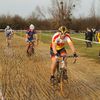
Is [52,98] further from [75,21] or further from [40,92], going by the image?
[75,21]

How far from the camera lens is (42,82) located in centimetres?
1283

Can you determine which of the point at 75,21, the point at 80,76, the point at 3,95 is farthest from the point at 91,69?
the point at 75,21

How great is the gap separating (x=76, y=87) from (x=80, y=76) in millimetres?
2458

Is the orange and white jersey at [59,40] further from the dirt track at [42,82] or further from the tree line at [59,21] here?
the tree line at [59,21]

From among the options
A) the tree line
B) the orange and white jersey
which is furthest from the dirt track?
the tree line

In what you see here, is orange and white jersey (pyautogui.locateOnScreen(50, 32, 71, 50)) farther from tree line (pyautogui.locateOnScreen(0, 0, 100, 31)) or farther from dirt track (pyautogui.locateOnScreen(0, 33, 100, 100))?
tree line (pyautogui.locateOnScreen(0, 0, 100, 31))

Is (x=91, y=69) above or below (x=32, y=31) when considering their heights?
below

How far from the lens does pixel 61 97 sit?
10305 millimetres

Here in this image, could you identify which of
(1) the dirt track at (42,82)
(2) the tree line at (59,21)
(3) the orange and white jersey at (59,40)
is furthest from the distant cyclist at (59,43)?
(2) the tree line at (59,21)

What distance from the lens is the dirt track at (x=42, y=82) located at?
10539mm

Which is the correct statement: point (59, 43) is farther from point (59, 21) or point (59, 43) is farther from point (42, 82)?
point (59, 21)

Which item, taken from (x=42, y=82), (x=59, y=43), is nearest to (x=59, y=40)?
(x=59, y=43)

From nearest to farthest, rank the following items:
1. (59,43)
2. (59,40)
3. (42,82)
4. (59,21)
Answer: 1. (59,40)
2. (59,43)
3. (42,82)
4. (59,21)

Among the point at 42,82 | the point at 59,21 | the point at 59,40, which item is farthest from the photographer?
the point at 59,21
